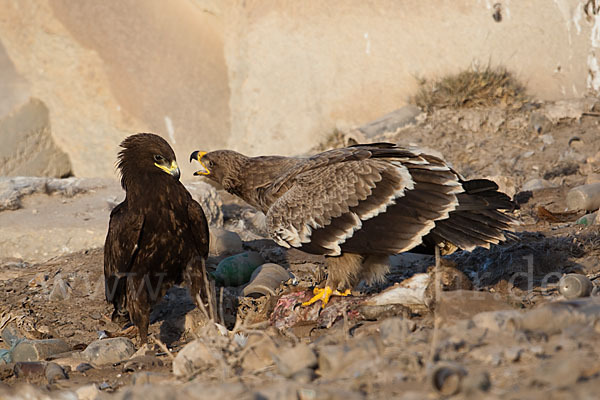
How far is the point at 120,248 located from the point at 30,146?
7.20 m

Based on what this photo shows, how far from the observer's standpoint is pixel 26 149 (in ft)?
38.9

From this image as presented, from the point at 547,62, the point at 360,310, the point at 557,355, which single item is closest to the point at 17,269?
the point at 360,310

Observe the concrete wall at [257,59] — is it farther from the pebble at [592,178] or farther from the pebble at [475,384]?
the pebble at [475,384]

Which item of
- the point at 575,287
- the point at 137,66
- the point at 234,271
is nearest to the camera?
the point at 575,287

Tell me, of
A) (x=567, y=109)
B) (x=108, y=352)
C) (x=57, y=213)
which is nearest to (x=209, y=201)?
(x=57, y=213)

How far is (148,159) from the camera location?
219 inches

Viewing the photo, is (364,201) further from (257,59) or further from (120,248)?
(257,59)

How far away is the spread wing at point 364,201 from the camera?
505cm

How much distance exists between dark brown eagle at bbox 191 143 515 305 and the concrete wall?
477 centimetres

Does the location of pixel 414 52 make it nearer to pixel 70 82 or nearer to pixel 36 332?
pixel 70 82

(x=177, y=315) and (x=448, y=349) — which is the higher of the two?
(x=448, y=349)

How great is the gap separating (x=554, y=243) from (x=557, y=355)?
9.66 feet

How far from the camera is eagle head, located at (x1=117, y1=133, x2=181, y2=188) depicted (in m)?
5.54

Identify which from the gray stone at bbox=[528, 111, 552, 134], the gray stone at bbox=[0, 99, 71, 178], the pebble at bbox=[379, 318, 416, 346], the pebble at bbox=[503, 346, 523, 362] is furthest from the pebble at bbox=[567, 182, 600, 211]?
the gray stone at bbox=[0, 99, 71, 178]
